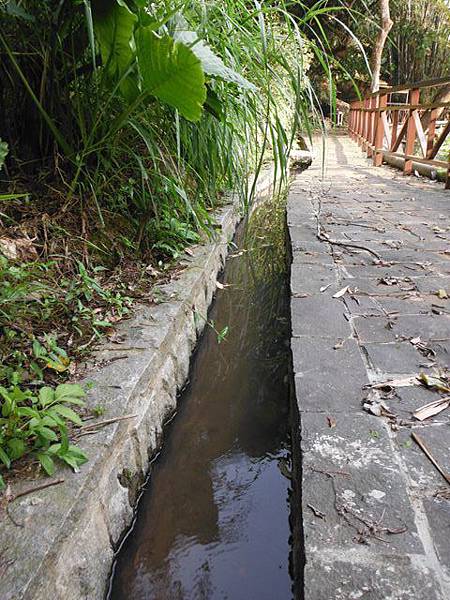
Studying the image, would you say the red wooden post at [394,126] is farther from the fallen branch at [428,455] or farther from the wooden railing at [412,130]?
the fallen branch at [428,455]

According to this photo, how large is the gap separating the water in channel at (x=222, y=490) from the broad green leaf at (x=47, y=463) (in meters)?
0.37

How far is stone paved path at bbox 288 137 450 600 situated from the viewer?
86 cm

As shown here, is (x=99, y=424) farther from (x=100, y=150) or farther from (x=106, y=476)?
(x=100, y=150)

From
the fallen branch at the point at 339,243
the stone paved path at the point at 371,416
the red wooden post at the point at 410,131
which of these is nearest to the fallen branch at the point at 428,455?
the stone paved path at the point at 371,416

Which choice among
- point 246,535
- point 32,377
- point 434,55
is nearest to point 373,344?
point 246,535

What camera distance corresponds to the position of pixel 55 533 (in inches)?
33.0

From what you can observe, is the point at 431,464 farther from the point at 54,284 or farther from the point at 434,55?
the point at 434,55

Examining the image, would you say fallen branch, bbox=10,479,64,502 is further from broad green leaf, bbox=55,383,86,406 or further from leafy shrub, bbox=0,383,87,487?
broad green leaf, bbox=55,383,86,406

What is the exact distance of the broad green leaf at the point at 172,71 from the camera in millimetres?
1428

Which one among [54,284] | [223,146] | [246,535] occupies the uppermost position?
[223,146]

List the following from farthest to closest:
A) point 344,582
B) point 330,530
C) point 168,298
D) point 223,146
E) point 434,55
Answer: point 434,55, point 223,146, point 168,298, point 330,530, point 344,582

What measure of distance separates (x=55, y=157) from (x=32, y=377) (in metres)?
1.13

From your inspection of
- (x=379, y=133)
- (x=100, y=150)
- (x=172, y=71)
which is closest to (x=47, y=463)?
(x=172, y=71)

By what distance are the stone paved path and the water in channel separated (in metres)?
0.26
